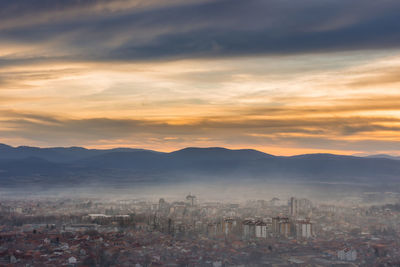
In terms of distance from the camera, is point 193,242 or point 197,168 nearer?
point 193,242

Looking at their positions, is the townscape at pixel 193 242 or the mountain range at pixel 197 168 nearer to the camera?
the townscape at pixel 193 242

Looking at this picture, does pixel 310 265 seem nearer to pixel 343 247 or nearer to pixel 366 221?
pixel 343 247

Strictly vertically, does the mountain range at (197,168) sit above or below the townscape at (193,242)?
above

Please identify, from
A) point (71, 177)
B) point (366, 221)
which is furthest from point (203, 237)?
point (71, 177)

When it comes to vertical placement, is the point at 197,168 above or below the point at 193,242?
above

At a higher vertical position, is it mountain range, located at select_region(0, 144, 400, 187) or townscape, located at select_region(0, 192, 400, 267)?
mountain range, located at select_region(0, 144, 400, 187)

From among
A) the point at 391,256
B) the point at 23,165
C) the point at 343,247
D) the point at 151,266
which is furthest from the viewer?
A: the point at 23,165

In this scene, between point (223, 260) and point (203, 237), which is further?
point (203, 237)

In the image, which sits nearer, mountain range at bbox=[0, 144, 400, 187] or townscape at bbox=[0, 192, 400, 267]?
townscape at bbox=[0, 192, 400, 267]
